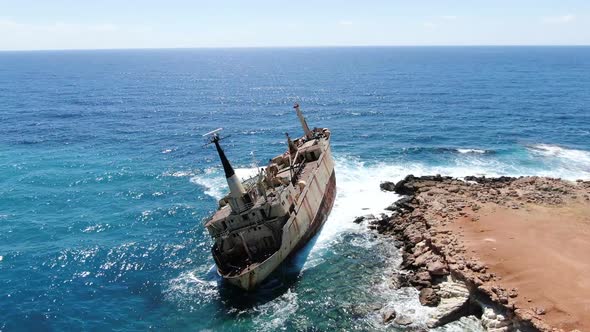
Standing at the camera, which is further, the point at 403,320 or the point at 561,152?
the point at 561,152

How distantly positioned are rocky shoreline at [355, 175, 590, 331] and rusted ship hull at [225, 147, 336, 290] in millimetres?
5206

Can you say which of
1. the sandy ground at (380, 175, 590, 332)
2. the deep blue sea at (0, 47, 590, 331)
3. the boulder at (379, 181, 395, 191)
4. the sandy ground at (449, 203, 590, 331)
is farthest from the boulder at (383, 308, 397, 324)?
the boulder at (379, 181, 395, 191)

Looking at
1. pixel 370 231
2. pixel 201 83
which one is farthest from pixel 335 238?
pixel 201 83

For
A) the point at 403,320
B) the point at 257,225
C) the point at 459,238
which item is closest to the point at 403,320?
the point at 403,320

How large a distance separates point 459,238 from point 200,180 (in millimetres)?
37674

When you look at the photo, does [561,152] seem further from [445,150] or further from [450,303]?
[450,303]

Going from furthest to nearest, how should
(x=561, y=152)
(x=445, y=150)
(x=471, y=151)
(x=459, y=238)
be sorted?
1. (x=445, y=150)
2. (x=471, y=151)
3. (x=561, y=152)
4. (x=459, y=238)

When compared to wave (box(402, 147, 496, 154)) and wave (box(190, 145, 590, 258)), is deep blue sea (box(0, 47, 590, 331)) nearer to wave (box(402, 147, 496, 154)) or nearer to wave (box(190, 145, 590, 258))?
wave (box(190, 145, 590, 258))

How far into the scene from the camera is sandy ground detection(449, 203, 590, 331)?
30.5 meters

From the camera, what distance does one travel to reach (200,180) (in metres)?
64.5

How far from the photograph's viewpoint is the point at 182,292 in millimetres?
38375

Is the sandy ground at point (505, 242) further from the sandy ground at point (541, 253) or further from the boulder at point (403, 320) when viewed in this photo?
→ the boulder at point (403, 320)

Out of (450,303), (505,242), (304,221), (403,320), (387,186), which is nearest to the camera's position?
(403,320)

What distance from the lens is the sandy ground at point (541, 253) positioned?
3053 cm
